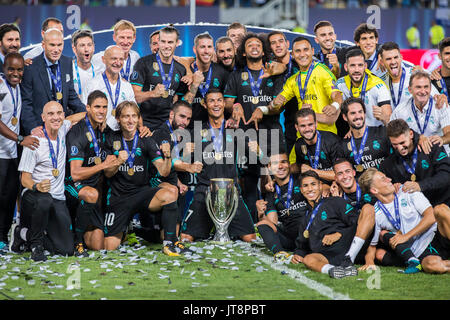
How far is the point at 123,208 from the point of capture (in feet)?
23.4

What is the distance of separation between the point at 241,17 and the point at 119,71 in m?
11.7

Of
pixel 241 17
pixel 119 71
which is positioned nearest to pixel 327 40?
pixel 119 71

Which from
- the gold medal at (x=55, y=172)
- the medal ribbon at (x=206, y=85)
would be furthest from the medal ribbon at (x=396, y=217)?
the gold medal at (x=55, y=172)

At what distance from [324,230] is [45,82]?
3189 millimetres

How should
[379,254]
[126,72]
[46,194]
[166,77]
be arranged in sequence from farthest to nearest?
[126,72]
[166,77]
[46,194]
[379,254]

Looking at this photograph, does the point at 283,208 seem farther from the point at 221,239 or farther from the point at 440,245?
the point at 440,245

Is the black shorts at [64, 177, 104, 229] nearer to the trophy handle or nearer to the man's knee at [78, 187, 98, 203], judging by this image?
the man's knee at [78, 187, 98, 203]

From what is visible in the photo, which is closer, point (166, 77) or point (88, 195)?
point (88, 195)

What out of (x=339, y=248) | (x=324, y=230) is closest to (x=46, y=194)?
(x=324, y=230)

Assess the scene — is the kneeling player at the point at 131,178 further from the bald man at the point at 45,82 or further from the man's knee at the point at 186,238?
the bald man at the point at 45,82

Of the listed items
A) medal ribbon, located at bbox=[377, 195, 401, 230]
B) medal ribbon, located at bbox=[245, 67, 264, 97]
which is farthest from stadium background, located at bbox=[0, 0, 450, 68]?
medal ribbon, located at bbox=[377, 195, 401, 230]

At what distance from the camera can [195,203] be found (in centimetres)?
762

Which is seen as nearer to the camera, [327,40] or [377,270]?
[377,270]
